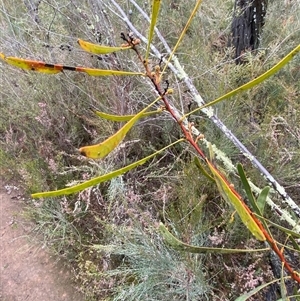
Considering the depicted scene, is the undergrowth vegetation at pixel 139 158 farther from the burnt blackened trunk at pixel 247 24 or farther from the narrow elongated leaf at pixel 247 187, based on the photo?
the narrow elongated leaf at pixel 247 187

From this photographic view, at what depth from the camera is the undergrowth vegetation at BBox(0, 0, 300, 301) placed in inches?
61.9

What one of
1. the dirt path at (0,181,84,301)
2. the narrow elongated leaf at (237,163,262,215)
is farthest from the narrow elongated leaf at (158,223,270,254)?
the dirt path at (0,181,84,301)

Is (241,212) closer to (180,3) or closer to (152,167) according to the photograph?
(152,167)

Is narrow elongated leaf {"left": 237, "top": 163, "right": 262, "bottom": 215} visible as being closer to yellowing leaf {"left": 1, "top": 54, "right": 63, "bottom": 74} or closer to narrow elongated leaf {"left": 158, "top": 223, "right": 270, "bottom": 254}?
narrow elongated leaf {"left": 158, "top": 223, "right": 270, "bottom": 254}

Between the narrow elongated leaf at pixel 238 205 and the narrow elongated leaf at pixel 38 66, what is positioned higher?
the narrow elongated leaf at pixel 38 66

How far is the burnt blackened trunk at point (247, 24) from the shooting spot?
2.35 metres

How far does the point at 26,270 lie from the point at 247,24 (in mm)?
1925

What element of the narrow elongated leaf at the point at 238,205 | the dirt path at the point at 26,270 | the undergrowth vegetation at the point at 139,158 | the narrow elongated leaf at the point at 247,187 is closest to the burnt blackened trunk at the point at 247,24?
the undergrowth vegetation at the point at 139,158

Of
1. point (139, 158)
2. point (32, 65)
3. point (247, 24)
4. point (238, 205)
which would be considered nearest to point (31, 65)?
point (32, 65)

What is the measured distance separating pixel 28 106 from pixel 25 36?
611mm

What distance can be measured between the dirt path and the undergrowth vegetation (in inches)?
3.5

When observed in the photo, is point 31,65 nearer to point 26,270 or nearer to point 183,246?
point 183,246

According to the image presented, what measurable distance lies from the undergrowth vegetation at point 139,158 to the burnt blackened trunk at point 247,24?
0.13m

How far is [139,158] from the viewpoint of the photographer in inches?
80.4
